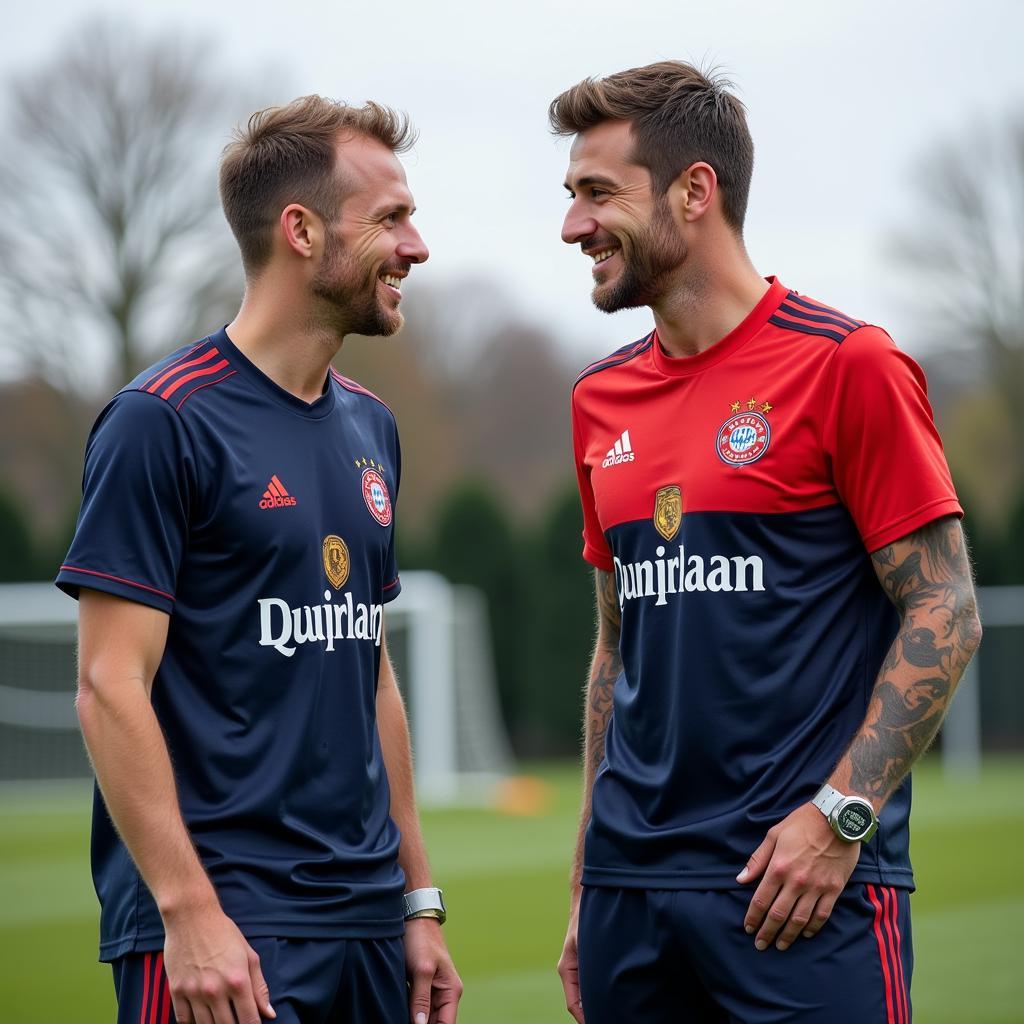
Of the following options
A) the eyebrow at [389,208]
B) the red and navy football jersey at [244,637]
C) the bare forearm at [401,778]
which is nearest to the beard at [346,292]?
the eyebrow at [389,208]

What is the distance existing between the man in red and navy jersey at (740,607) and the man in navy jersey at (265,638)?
49cm

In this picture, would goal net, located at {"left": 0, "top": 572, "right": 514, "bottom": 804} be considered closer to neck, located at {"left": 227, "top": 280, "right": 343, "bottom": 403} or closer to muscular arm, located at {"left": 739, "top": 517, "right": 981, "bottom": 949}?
neck, located at {"left": 227, "top": 280, "right": 343, "bottom": 403}

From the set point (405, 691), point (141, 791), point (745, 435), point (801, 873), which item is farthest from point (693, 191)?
point (405, 691)

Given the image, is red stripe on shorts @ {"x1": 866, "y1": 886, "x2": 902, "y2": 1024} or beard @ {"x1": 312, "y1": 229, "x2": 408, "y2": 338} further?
beard @ {"x1": 312, "y1": 229, "x2": 408, "y2": 338}

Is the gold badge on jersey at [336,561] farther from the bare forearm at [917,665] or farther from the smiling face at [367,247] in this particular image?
the bare forearm at [917,665]

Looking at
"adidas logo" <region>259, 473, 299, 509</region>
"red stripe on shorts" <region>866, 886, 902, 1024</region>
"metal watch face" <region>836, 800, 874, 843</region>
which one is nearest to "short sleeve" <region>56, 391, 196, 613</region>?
"adidas logo" <region>259, 473, 299, 509</region>

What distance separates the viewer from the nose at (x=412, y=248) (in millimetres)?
3678

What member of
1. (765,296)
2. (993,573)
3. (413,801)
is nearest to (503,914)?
(413,801)

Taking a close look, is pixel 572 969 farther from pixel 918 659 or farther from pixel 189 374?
pixel 189 374

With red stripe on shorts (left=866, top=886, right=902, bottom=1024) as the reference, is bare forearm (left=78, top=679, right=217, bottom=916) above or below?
above

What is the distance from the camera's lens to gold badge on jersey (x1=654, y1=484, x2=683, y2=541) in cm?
352

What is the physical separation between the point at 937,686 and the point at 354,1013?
4.54 feet

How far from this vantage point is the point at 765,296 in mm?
3631

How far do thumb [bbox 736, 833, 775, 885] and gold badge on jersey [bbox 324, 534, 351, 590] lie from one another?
3.41 ft
